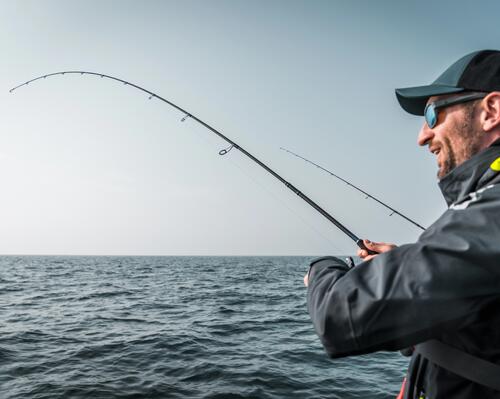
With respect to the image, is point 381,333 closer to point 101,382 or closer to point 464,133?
point 464,133

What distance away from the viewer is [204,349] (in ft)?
27.1

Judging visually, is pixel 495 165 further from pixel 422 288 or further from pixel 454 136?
pixel 422 288

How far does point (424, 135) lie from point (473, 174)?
1.26ft

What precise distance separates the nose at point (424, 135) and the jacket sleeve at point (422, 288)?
55 cm

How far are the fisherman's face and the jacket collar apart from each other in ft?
0.27

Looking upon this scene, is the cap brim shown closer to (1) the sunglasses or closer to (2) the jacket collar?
(1) the sunglasses

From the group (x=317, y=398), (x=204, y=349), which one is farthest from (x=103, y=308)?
(x=317, y=398)

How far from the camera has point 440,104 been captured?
5.02ft

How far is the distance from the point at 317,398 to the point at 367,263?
5.72m

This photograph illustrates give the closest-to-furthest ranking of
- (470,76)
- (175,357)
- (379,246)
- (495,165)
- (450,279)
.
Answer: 1. (450,279)
2. (495,165)
3. (470,76)
4. (379,246)
5. (175,357)

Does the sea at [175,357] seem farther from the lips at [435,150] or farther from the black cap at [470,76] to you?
the black cap at [470,76]

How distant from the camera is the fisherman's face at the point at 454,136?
1407 millimetres

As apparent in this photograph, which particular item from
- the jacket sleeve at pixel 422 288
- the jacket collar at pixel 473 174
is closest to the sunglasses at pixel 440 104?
the jacket collar at pixel 473 174

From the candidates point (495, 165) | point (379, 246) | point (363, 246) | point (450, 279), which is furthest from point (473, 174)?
point (363, 246)
